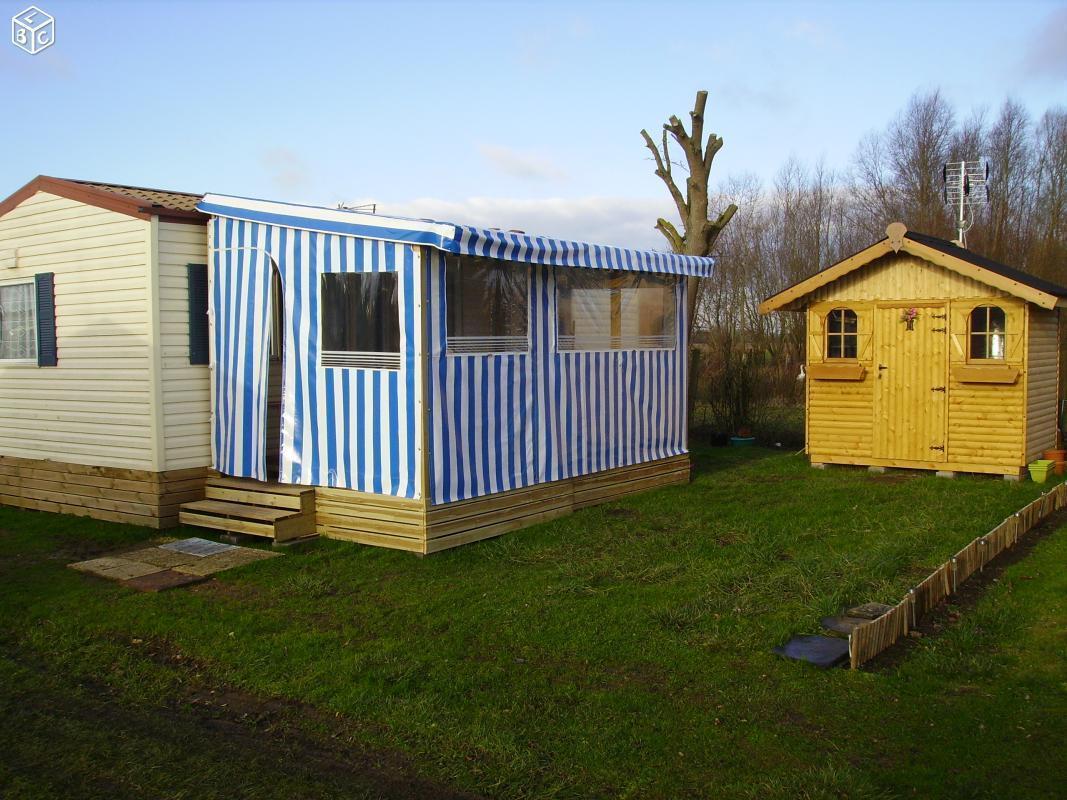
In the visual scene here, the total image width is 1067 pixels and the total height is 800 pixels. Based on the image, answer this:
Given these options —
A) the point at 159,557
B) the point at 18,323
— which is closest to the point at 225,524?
the point at 159,557

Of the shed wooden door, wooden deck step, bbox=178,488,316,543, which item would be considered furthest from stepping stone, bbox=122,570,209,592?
the shed wooden door

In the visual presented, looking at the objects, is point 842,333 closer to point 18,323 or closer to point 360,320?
point 360,320

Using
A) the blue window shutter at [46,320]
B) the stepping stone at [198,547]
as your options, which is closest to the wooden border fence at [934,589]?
the stepping stone at [198,547]

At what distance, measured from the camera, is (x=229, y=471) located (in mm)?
8906

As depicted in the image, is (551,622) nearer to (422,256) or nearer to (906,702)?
(906,702)

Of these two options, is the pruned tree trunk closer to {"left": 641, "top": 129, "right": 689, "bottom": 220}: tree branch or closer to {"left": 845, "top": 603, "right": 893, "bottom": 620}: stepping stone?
{"left": 641, "top": 129, "right": 689, "bottom": 220}: tree branch

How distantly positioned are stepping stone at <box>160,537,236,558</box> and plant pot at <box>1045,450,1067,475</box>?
9.67 meters

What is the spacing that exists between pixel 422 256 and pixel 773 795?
5022mm

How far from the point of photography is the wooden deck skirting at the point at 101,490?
8734mm

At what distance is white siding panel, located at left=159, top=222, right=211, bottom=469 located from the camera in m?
8.73

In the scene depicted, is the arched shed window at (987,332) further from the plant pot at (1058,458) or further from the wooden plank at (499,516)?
the wooden plank at (499,516)

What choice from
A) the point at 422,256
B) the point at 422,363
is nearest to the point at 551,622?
the point at 422,363

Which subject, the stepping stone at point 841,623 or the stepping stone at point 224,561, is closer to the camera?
the stepping stone at point 841,623

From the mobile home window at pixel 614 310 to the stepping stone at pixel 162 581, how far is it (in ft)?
13.5
